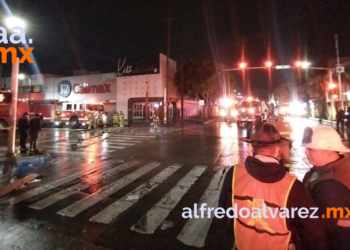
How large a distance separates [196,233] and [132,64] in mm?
37351

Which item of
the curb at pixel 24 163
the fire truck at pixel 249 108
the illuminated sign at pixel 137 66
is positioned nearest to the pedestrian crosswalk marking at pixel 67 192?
the curb at pixel 24 163

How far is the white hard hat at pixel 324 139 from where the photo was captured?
2.05 meters

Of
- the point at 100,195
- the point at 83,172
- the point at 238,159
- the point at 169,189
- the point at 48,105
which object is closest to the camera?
the point at 100,195

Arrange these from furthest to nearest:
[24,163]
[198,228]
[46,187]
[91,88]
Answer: [91,88] → [24,163] → [46,187] → [198,228]

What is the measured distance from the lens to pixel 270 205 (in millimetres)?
1774

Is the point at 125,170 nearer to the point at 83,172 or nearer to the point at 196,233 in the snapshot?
the point at 83,172

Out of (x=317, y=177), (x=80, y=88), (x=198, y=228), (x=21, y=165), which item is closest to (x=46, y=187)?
(x=21, y=165)

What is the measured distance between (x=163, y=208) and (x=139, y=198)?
2.89ft

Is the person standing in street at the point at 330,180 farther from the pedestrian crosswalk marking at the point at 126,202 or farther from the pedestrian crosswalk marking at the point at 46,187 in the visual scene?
the pedestrian crosswalk marking at the point at 46,187

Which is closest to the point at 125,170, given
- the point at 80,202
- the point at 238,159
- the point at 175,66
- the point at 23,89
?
the point at 80,202

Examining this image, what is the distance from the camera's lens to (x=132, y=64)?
39094 millimetres

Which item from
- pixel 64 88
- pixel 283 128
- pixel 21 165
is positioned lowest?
pixel 21 165

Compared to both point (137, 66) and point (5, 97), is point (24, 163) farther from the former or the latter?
point (137, 66)

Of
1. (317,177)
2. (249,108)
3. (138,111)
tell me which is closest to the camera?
(317,177)
